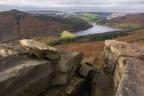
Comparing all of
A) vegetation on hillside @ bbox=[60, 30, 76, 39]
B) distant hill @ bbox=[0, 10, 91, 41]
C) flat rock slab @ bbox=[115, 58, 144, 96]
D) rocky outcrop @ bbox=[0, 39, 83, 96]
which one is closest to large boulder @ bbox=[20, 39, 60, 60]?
rocky outcrop @ bbox=[0, 39, 83, 96]

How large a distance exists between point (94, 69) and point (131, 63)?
694 cm

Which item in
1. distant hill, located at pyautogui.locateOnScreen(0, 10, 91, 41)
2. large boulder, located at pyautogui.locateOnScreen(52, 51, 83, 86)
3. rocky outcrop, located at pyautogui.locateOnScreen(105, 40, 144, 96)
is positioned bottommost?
distant hill, located at pyautogui.locateOnScreen(0, 10, 91, 41)

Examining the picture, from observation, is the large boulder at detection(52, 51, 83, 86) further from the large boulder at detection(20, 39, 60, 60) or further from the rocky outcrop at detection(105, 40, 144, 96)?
the rocky outcrop at detection(105, 40, 144, 96)

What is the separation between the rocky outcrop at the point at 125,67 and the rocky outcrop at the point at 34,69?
2.85 m

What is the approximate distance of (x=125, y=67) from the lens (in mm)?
17453

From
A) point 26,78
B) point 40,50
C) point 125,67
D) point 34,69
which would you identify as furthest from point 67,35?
point 125,67

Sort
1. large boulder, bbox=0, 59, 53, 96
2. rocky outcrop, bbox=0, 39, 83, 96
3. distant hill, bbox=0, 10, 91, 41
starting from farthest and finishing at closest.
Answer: distant hill, bbox=0, 10, 91, 41 → rocky outcrop, bbox=0, 39, 83, 96 → large boulder, bbox=0, 59, 53, 96

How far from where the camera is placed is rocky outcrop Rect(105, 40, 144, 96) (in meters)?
13.1

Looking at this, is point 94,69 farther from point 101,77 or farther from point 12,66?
point 12,66

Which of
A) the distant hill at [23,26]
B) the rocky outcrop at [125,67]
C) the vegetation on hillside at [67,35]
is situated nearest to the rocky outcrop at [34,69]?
the rocky outcrop at [125,67]

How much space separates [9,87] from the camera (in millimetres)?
16469

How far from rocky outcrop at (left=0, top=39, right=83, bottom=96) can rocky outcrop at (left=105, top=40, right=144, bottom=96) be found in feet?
9.35

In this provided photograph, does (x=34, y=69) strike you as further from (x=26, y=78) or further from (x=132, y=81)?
(x=132, y=81)

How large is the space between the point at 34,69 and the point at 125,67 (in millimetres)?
5622
